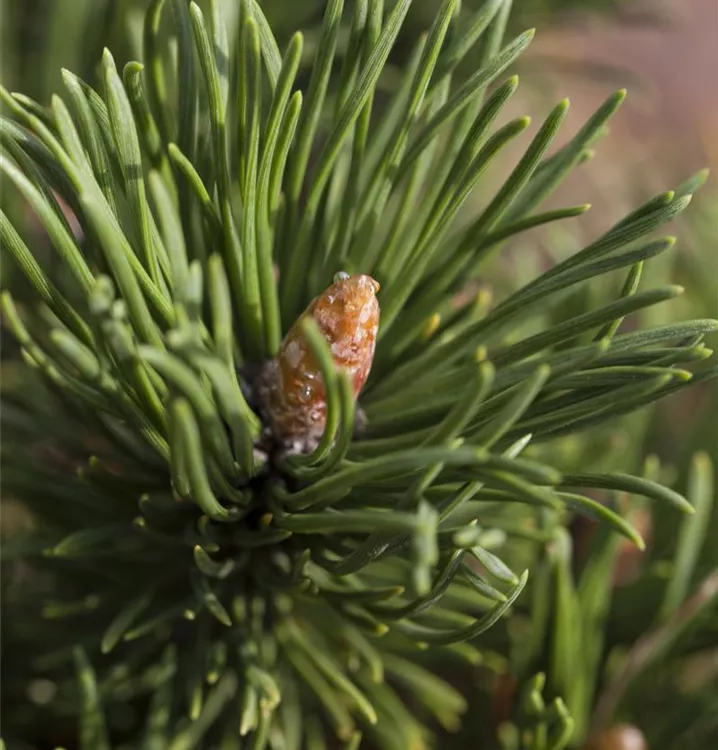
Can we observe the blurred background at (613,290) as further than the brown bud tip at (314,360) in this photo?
Yes

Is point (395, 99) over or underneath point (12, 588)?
over

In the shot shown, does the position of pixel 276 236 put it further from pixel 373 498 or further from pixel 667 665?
pixel 667 665

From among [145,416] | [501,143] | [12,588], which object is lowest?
[12,588]

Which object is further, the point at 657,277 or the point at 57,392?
the point at 657,277

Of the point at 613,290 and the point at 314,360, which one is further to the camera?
the point at 613,290

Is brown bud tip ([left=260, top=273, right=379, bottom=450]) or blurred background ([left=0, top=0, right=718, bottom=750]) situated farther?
blurred background ([left=0, top=0, right=718, bottom=750])

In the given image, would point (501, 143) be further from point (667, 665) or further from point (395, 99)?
point (667, 665)

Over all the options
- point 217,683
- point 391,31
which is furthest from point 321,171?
point 217,683

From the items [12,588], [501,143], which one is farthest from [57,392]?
[501,143]

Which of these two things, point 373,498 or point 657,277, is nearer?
point 373,498
